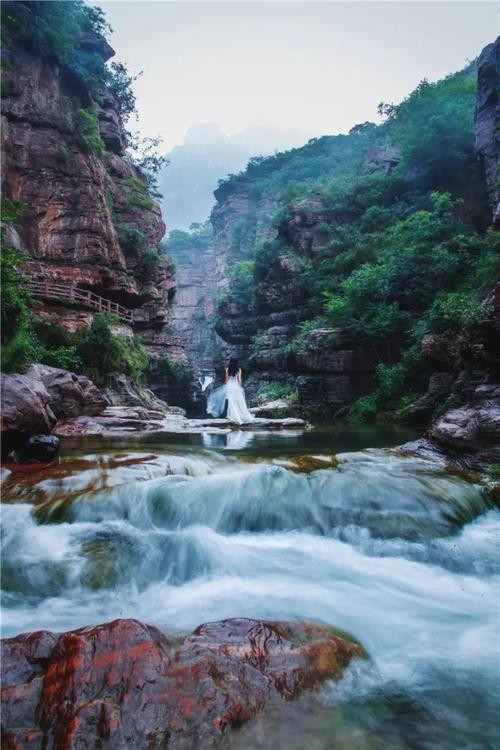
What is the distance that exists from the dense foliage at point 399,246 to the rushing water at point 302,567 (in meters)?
6.82

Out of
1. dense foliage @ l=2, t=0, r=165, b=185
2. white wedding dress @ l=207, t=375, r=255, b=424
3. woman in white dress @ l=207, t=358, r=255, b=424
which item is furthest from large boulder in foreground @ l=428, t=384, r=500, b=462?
dense foliage @ l=2, t=0, r=165, b=185

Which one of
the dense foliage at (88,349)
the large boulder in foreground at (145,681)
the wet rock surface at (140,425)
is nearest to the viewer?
the large boulder in foreground at (145,681)

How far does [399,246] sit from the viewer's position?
18234 millimetres

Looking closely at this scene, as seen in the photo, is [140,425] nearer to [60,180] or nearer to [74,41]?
[60,180]

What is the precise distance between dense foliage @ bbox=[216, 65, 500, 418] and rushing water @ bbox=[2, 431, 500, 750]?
6819 mm

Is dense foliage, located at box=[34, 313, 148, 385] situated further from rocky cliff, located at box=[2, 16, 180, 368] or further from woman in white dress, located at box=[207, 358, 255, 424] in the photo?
woman in white dress, located at box=[207, 358, 255, 424]

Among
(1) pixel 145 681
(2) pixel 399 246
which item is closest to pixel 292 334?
(2) pixel 399 246

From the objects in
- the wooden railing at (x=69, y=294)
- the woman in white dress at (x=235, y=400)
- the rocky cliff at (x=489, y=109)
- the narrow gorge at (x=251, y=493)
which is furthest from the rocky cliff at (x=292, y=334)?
the wooden railing at (x=69, y=294)

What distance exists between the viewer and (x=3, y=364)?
25.1 feet

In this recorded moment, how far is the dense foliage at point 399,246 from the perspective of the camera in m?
15.8

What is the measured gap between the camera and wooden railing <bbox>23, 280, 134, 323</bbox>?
60.9 feet

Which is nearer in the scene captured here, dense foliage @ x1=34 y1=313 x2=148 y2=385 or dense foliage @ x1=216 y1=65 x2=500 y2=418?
dense foliage @ x1=34 y1=313 x2=148 y2=385

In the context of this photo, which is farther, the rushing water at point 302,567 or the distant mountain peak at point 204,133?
the distant mountain peak at point 204,133

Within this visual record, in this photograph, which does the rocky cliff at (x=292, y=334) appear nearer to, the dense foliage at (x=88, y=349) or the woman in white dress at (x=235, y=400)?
the woman in white dress at (x=235, y=400)
